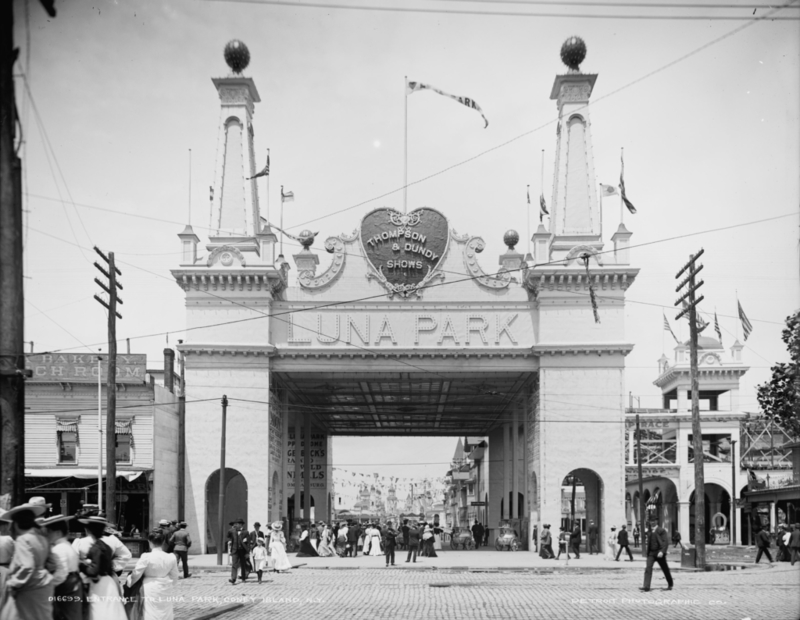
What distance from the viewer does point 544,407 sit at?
141ft

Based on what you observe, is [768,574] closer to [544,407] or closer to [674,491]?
[544,407]

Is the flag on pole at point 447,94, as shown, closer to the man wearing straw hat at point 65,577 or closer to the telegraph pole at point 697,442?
the telegraph pole at point 697,442

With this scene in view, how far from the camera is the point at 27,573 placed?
10.3 meters

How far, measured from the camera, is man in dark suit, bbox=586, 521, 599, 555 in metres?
46.2

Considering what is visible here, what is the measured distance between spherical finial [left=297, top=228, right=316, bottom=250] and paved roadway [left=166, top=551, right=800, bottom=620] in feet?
52.8

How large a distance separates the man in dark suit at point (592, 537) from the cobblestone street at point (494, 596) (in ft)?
47.8

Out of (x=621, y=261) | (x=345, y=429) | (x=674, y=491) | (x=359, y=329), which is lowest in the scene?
(x=674, y=491)

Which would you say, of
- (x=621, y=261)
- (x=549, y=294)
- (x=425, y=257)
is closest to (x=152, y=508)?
(x=425, y=257)

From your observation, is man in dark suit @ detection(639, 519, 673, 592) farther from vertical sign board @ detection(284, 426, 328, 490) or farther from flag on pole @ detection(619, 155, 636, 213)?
vertical sign board @ detection(284, 426, 328, 490)

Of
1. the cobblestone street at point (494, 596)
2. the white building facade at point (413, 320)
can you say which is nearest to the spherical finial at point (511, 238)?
the white building facade at point (413, 320)

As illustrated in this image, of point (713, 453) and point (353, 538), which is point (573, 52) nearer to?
point (353, 538)

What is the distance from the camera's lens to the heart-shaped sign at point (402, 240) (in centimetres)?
4384

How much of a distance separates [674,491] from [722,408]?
822 centimetres

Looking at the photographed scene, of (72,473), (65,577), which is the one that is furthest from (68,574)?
(72,473)
